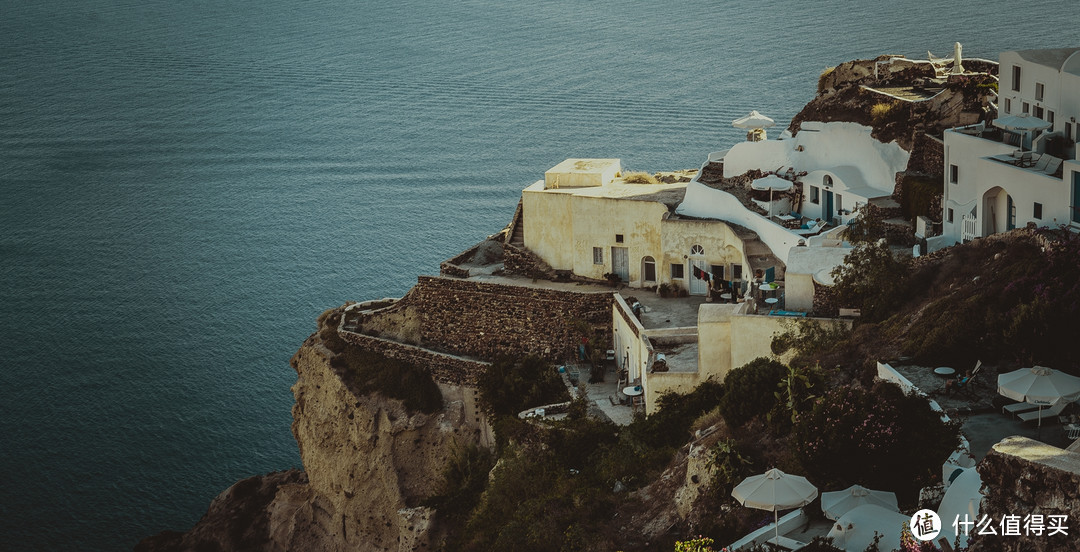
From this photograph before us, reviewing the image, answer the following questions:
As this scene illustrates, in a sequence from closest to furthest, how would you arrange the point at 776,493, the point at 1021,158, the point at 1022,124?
the point at 776,493 → the point at 1021,158 → the point at 1022,124

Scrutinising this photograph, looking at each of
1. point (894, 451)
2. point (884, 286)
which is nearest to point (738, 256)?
point (884, 286)

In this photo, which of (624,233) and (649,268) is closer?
(649,268)

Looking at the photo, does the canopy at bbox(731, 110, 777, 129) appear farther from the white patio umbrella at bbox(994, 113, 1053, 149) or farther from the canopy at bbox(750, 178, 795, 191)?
the white patio umbrella at bbox(994, 113, 1053, 149)

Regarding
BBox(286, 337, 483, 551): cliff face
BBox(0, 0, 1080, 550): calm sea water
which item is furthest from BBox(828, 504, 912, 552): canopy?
BBox(0, 0, 1080, 550): calm sea water

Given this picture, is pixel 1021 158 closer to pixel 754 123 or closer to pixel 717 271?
pixel 717 271

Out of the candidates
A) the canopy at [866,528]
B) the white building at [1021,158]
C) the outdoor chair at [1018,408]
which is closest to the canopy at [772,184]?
the white building at [1021,158]

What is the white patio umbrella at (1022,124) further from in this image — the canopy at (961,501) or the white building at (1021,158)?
the canopy at (961,501)

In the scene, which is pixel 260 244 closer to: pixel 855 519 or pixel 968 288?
pixel 968 288

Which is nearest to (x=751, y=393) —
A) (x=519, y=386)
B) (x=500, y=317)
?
(x=519, y=386)
